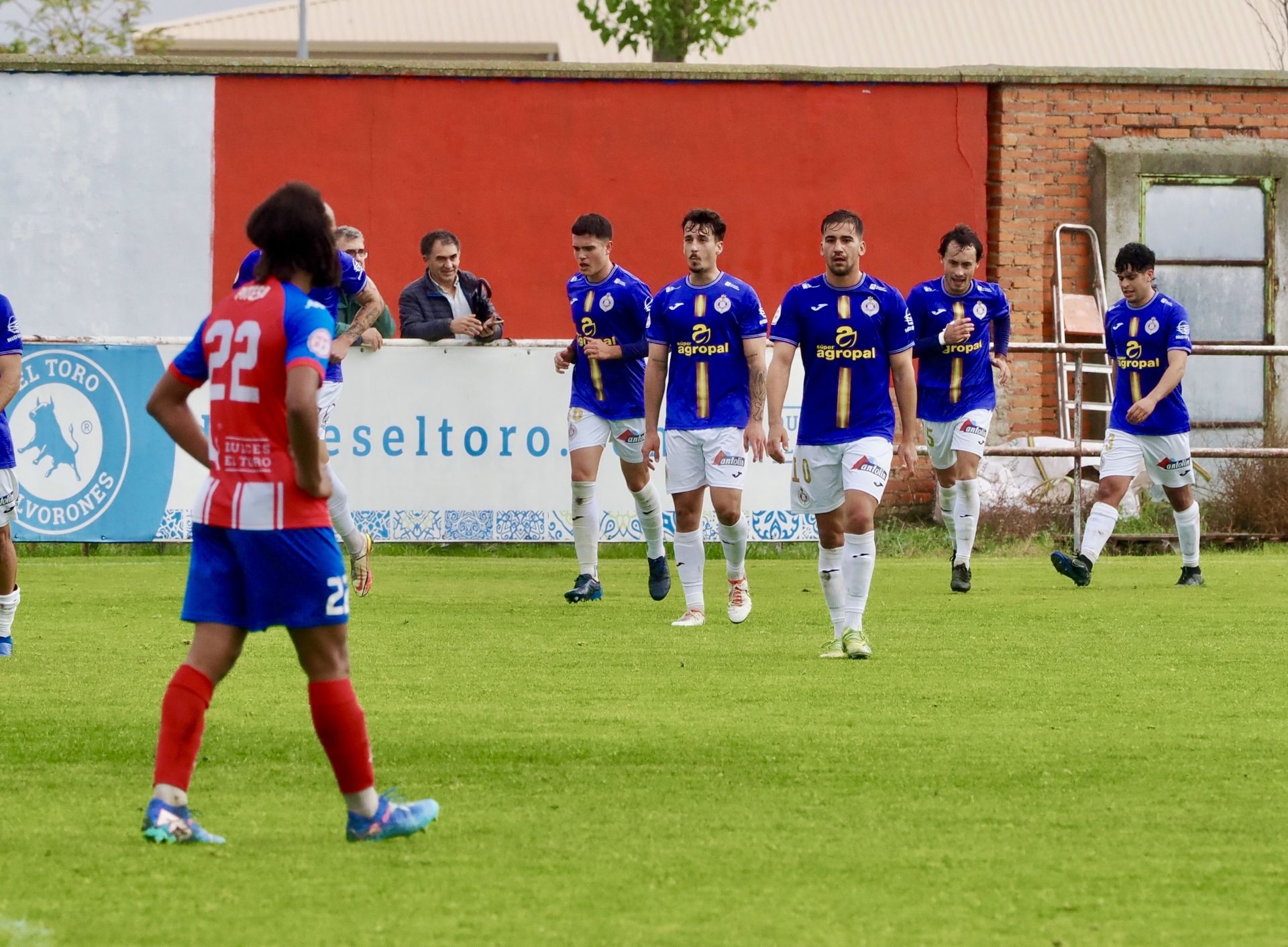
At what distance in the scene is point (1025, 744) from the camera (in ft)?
21.6

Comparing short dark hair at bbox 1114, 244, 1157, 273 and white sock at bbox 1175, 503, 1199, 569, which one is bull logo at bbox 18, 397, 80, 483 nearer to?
short dark hair at bbox 1114, 244, 1157, 273

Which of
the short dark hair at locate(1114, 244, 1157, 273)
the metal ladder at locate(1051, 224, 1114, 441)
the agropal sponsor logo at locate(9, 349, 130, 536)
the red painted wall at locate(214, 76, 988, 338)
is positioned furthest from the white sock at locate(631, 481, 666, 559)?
the metal ladder at locate(1051, 224, 1114, 441)

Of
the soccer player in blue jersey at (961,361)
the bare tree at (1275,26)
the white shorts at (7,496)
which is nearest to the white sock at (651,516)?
the soccer player in blue jersey at (961,361)

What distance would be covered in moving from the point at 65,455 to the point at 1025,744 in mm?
9747

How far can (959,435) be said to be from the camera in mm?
13039

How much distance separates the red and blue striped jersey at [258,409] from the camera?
4.83 meters

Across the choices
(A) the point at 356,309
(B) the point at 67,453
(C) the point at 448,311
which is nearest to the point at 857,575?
(A) the point at 356,309

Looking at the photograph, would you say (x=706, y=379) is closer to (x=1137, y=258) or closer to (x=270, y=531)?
(x=1137, y=258)

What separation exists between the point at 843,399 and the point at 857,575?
847 millimetres

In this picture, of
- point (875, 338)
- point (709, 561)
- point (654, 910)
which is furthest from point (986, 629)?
→ point (654, 910)

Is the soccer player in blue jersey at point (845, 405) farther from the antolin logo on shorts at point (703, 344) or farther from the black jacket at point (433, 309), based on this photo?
the black jacket at point (433, 309)

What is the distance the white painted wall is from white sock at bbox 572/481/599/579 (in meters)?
7.85

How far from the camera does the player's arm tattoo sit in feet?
34.4

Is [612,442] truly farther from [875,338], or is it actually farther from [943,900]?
[943,900]
